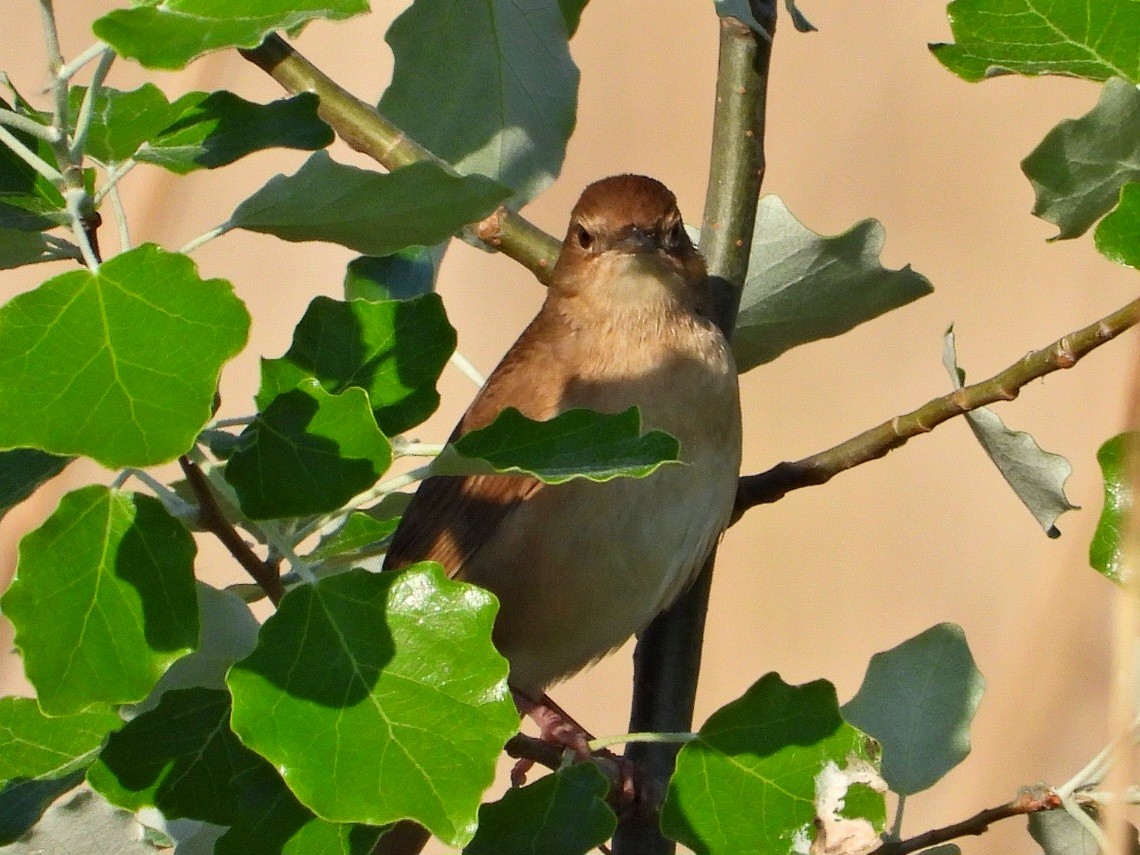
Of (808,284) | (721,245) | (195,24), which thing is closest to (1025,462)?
(808,284)

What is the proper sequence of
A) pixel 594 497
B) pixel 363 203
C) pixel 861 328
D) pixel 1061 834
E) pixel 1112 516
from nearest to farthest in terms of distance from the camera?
pixel 363 203 → pixel 1112 516 → pixel 1061 834 → pixel 594 497 → pixel 861 328

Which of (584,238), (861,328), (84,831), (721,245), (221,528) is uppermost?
(861,328)

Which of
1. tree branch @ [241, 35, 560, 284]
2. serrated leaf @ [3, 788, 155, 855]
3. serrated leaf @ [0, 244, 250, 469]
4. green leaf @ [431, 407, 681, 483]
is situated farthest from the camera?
tree branch @ [241, 35, 560, 284]

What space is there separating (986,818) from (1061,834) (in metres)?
0.23

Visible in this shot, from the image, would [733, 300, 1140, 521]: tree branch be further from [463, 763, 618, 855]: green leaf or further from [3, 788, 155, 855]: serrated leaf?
[3, 788, 155, 855]: serrated leaf

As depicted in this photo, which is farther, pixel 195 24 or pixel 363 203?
pixel 363 203

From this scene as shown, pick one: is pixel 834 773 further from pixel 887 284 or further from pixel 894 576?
pixel 894 576

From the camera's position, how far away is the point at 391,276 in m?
1.71

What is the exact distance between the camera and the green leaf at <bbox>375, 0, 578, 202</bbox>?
162 centimetres

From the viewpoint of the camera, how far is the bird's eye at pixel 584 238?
2328mm

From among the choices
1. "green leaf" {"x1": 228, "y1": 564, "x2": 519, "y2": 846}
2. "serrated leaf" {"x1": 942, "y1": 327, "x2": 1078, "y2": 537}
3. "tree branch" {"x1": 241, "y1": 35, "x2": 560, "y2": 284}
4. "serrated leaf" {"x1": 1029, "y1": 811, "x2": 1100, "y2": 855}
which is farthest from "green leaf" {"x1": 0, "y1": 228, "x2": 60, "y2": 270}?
"serrated leaf" {"x1": 1029, "y1": 811, "x2": 1100, "y2": 855}

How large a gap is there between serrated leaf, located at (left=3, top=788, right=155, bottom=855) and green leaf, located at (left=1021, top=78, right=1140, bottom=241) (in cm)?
95

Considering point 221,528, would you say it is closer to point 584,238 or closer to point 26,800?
point 26,800

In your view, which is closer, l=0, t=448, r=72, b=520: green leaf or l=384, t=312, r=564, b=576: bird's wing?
l=0, t=448, r=72, b=520: green leaf
